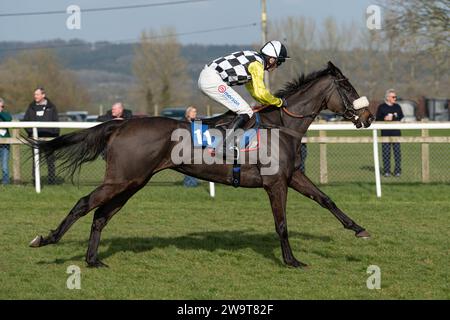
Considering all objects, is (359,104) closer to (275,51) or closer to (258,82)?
(275,51)

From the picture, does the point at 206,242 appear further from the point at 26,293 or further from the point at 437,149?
the point at 437,149

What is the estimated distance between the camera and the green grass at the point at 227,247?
228 inches

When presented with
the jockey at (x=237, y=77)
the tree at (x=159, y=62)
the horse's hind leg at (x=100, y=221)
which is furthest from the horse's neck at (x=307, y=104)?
Answer: the tree at (x=159, y=62)

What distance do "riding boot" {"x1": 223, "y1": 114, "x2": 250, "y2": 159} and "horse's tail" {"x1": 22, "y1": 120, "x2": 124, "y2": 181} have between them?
39.5 inches

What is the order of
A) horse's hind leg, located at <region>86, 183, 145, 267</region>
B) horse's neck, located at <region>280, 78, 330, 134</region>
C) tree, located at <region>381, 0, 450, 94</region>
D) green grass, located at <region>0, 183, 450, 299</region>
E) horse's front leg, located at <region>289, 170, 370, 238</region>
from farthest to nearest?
1. tree, located at <region>381, 0, 450, 94</region>
2. horse's front leg, located at <region>289, 170, 370, 238</region>
3. horse's neck, located at <region>280, 78, 330, 134</region>
4. horse's hind leg, located at <region>86, 183, 145, 267</region>
5. green grass, located at <region>0, 183, 450, 299</region>

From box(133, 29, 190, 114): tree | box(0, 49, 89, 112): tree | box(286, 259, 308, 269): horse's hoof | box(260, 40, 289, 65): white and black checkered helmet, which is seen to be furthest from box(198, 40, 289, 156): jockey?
box(133, 29, 190, 114): tree

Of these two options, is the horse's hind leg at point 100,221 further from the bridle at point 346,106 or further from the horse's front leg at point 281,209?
the bridle at point 346,106

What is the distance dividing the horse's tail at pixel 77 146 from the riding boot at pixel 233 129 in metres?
1.00

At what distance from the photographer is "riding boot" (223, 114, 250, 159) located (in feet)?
22.2

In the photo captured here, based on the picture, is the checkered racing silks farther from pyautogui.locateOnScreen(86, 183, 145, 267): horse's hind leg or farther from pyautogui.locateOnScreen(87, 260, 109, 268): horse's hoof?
pyautogui.locateOnScreen(87, 260, 109, 268): horse's hoof

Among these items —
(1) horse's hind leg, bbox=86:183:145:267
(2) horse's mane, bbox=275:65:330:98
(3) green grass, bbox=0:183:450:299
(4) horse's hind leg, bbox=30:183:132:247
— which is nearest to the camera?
(3) green grass, bbox=0:183:450:299
